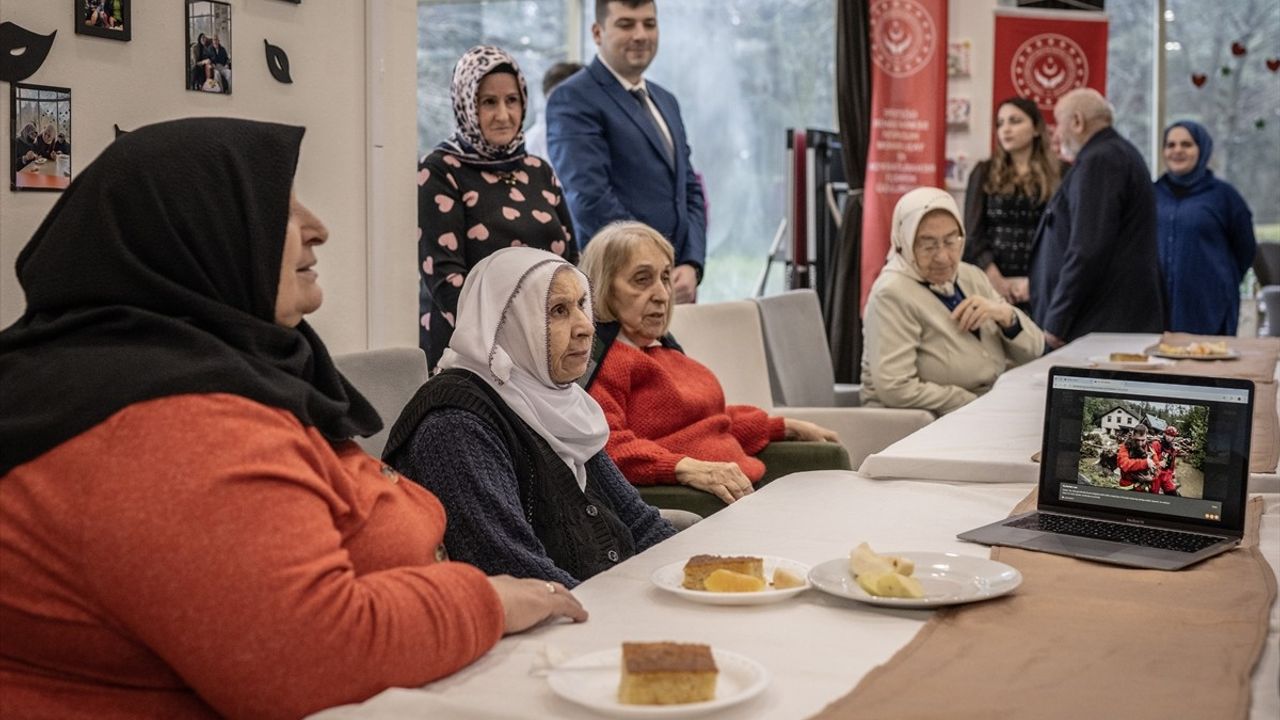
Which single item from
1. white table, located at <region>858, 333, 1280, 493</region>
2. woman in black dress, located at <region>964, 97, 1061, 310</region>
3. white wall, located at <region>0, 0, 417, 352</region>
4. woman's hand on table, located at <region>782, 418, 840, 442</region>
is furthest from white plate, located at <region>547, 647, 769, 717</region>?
woman in black dress, located at <region>964, 97, 1061, 310</region>

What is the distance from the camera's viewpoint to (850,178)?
643 cm

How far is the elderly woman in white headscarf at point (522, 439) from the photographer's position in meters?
1.91

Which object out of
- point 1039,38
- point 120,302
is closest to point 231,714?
point 120,302

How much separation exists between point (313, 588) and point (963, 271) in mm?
3607

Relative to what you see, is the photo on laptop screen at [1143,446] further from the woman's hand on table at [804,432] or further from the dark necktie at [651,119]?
the dark necktie at [651,119]

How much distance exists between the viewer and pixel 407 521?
4.87ft

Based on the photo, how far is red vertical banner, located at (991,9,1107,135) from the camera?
22.0 feet

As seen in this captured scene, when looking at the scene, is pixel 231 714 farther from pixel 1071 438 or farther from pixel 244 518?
pixel 1071 438

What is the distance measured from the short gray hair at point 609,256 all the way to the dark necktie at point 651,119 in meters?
1.44

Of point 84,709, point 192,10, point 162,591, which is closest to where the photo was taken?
point 162,591

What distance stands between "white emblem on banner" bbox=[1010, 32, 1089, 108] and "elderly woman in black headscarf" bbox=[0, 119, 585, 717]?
5.91 m

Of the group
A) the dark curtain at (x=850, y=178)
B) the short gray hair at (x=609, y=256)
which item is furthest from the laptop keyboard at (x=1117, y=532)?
the dark curtain at (x=850, y=178)

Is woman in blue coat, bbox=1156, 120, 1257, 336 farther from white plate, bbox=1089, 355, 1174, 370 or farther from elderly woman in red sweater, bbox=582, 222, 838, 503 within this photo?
elderly woman in red sweater, bbox=582, 222, 838, 503

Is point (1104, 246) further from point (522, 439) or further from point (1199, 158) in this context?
point (522, 439)
